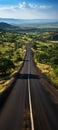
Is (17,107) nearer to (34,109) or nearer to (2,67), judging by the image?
(34,109)

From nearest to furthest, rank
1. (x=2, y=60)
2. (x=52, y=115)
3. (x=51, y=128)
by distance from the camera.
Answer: (x=51, y=128)
(x=52, y=115)
(x=2, y=60)

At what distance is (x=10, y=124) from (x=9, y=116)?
242 centimetres

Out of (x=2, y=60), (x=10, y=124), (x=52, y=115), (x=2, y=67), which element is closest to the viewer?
(x=10, y=124)

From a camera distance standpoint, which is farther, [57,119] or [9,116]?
[9,116]

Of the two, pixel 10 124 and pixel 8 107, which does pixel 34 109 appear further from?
pixel 10 124

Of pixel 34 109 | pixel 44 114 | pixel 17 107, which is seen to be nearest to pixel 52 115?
pixel 44 114

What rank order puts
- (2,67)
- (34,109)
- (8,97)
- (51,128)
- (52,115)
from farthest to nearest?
(2,67), (8,97), (34,109), (52,115), (51,128)

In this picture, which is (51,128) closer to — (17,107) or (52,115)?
(52,115)

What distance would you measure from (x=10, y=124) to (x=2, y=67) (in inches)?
1799

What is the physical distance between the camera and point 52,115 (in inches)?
860

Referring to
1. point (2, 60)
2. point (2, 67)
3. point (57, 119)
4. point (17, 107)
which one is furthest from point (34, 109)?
point (2, 60)

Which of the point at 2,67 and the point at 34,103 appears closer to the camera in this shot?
the point at 34,103

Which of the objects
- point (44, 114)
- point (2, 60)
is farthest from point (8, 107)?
point (2, 60)

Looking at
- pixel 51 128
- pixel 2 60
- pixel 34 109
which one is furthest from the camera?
pixel 2 60
